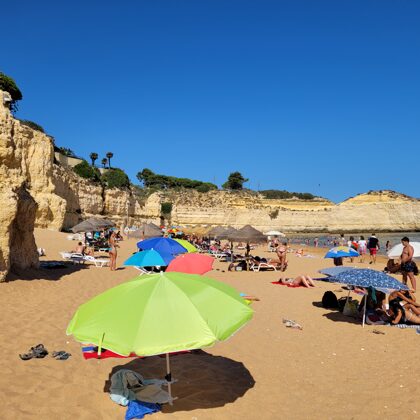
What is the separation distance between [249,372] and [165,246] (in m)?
8.01

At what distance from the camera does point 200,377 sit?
507cm

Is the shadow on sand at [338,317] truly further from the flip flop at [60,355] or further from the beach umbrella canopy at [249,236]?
the beach umbrella canopy at [249,236]

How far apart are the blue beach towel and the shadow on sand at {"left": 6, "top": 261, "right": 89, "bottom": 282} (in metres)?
6.99

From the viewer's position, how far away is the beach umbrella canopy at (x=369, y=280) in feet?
23.1

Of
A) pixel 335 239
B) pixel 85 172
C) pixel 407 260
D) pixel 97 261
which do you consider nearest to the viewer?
pixel 407 260

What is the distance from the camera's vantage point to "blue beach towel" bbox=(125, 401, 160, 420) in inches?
153

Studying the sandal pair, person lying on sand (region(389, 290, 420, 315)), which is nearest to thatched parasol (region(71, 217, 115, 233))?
the sandal pair

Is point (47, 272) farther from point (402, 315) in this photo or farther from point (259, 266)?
point (402, 315)

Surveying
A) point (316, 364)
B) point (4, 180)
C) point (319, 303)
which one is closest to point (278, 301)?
point (319, 303)

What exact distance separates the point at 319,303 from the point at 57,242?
18.4 meters

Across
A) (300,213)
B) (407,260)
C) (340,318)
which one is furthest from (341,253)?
(300,213)

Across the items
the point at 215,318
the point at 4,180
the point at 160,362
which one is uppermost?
the point at 4,180

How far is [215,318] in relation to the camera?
138 inches

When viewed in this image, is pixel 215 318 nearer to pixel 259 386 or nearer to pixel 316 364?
pixel 259 386
